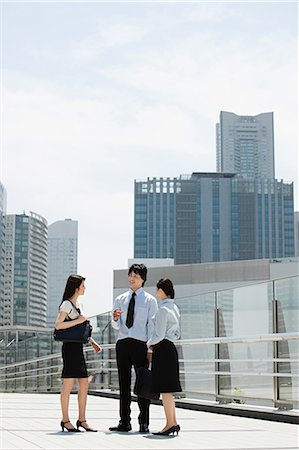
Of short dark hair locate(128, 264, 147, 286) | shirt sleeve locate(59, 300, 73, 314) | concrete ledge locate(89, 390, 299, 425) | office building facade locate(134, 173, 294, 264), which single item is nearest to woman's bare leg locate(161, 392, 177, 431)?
short dark hair locate(128, 264, 147, 286)

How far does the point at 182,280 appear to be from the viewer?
78.2 meters

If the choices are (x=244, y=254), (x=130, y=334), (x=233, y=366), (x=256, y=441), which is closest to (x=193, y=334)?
(x=233, y=366)

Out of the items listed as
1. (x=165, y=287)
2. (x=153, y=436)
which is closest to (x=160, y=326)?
(x=165, y=287)

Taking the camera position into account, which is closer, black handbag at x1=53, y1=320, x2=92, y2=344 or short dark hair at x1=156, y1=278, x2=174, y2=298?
short dark hair at x1=156, y1=278, x2=174, y2=298

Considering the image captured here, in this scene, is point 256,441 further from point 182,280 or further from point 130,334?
point 182,280

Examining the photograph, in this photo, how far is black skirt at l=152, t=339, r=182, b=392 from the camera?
8.16m

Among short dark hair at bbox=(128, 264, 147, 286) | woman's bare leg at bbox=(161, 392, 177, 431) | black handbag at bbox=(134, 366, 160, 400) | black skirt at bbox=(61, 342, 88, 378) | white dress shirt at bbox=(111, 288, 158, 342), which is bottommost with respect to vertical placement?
woman's bare leg at bbox=(161, 392, 177, 431)

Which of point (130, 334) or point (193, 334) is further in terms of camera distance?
point (193, 334)

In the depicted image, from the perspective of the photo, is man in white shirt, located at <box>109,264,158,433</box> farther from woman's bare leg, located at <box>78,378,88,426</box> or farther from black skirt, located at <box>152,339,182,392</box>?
woman's bare leg, located at <box>78,378,88,426</box>

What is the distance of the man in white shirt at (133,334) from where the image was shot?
841cm

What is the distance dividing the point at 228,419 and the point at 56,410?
2.98 meters

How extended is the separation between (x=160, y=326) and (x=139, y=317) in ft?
1.29

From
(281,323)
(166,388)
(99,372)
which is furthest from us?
(99,372)

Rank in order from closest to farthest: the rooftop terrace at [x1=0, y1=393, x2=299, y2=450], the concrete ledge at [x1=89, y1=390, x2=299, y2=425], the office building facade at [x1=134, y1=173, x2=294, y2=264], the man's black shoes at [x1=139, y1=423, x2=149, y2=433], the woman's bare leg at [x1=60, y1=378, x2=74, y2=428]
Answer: the rooftop terrace at [x1=0, y1=393, x2=299, y2=450] < the man's black shoes at [x1=139, y1=423, x2=149, y2=433] < the woman's bare leg at [x1=60, y1=378, x2=74, y2=428] < the concrete ledge at [x1=89, y1=390, x2=299, y2=425] < the office building facade at [x1=134, y1=173, x2=294, y2=264]
